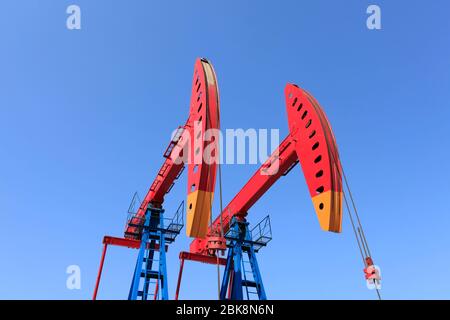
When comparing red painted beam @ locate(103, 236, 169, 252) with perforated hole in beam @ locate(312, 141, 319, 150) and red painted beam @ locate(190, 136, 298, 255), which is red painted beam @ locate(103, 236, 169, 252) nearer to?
red painted beam @ locate(190, 136, 298, 255)

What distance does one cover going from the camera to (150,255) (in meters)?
17.0

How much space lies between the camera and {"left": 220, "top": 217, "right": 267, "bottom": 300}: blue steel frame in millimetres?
16953

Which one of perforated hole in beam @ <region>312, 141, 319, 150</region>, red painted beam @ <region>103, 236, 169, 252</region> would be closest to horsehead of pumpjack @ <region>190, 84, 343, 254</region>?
perforated hole in beam @ <region>312, 141, 319, 150</region>

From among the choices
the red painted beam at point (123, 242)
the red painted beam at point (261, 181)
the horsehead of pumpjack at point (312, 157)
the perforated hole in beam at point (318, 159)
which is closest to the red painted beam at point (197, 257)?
the red painted beam at point (261, 181)

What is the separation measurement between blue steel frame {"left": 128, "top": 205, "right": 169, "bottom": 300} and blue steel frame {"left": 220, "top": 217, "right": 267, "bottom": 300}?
2.96 m

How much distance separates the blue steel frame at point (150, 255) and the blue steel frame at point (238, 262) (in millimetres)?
2956

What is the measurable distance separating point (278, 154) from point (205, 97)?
5.84 meters

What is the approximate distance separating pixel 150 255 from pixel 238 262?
407 centimetres

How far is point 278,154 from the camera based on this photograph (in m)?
12.8

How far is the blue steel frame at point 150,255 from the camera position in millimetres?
15656

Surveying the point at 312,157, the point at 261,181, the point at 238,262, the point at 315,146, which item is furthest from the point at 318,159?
the point at 238,262

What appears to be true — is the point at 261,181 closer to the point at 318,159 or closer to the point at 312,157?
the point at 312,157
